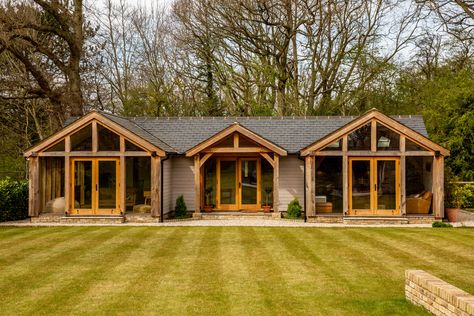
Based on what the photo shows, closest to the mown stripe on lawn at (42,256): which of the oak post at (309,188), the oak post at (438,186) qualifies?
the oak post at (309,188)

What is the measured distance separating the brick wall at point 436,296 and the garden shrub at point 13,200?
15.6 m

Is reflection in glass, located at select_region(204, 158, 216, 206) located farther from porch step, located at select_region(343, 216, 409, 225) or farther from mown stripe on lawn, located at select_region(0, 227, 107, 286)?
mown stripe on lawn, located at select_region(0, 227, 107, 286)

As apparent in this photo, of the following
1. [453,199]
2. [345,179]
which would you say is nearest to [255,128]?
[345,179]

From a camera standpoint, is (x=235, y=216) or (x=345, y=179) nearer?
(x=345, y=179)

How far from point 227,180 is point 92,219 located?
18.2 feet

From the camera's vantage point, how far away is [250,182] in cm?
2144

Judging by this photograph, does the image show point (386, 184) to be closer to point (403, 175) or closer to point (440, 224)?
point (403, 175)

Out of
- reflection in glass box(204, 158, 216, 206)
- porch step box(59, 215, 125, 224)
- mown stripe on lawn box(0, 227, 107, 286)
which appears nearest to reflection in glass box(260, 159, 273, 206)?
reflection in glass box(204, 158, 216, 206)

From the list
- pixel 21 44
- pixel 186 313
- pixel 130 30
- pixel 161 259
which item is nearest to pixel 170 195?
pixel 161 259

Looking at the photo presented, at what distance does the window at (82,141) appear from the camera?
63.1 ft

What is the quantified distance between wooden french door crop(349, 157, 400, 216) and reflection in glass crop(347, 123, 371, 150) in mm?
432

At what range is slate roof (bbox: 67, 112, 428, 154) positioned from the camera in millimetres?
21556

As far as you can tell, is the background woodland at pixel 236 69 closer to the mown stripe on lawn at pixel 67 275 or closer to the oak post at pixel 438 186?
the oak post at pixel 438 186

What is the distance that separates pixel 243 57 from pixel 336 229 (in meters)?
17.7
